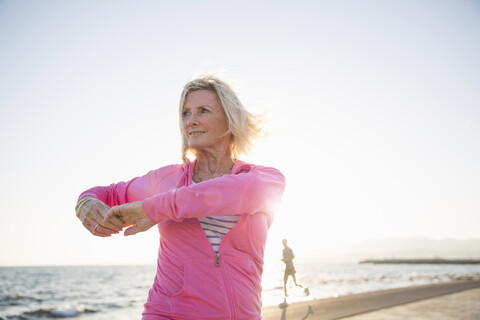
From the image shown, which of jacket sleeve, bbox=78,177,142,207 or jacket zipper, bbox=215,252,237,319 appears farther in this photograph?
jacket sleeve, bbox=78,177,142,207

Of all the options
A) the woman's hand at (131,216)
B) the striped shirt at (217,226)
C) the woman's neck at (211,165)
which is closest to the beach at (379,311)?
the woman's neck at (211,165)

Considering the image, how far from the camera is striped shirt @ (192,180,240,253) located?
172cm

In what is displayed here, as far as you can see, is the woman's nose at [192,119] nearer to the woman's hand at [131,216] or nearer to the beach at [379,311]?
the woman's hand at [131,216]

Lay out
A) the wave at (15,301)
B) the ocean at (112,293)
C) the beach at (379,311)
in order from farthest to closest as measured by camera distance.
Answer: the wave at (15,301), the ocean at (112,293), the beach at (379,311)

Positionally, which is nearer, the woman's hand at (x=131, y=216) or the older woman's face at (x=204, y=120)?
the woman's hand at (x=131, y=216)

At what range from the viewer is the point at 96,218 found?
5.21 ft

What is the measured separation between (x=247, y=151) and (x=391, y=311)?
793 cm

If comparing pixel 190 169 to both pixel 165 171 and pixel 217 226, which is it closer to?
pixel 165 171

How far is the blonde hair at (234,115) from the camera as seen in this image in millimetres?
2012

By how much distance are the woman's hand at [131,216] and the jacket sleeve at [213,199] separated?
0.03m

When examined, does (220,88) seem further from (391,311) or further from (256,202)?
(391,311)

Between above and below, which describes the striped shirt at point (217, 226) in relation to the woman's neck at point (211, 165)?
below

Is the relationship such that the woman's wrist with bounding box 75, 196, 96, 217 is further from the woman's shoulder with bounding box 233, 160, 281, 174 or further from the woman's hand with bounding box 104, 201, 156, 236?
the woman's shoulder with bounding box 233, 160, 281, 174

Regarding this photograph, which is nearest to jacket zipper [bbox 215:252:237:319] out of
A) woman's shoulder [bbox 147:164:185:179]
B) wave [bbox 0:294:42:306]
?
woman's shoulder [bbox 147:164:185:179]
